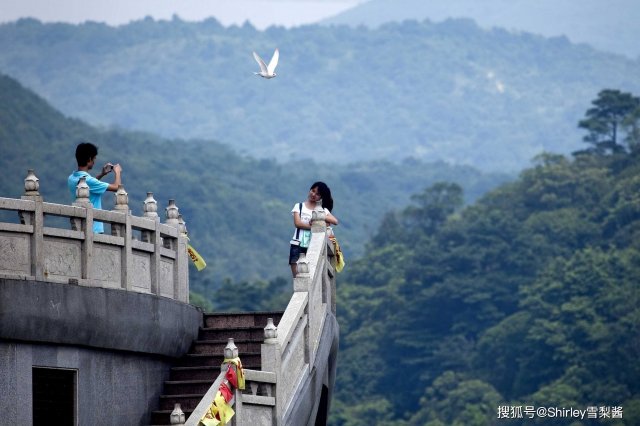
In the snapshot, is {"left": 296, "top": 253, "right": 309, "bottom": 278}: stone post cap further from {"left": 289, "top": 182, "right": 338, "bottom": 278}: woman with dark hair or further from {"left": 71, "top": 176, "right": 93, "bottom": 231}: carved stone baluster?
{"left": 71, "top": 176, "right": 93, "bottom": 231}: carved stone baluster

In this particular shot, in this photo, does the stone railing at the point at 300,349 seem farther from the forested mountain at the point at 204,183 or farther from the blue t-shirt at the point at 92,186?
the forested mountain at the point at 204,183

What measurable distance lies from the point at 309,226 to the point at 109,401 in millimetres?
4241

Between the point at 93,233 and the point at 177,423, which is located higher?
the point at 93,233

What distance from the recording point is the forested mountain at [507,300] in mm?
84000

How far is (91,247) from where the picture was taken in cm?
1783

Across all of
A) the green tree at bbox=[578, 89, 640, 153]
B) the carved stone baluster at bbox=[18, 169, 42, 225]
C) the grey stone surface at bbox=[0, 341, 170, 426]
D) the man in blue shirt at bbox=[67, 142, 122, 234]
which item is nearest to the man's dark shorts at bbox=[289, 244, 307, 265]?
the grey stone surface at bbox=[0, 341, 170, 426]

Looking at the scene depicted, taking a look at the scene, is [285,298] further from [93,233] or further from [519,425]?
[93,233]

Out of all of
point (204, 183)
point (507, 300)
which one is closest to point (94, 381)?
point (507, 300)

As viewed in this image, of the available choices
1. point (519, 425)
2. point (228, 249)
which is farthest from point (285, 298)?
point (228, 249)

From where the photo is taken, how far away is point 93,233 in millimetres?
17953

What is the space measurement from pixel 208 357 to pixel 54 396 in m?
2.60

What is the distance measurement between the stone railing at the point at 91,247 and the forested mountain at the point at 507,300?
57.0m

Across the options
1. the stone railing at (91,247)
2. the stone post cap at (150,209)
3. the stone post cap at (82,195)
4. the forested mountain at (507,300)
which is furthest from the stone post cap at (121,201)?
the forested mountain at (507,300)

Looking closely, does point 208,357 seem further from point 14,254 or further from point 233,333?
point 14,254
